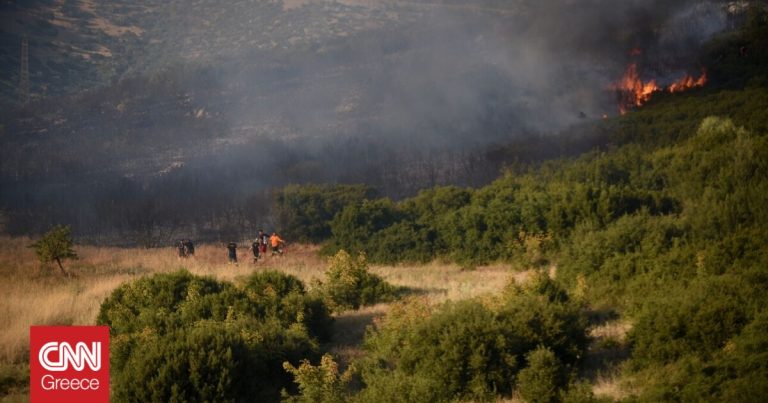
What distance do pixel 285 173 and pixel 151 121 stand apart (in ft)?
86.7

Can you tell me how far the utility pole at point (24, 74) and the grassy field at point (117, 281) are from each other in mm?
61907

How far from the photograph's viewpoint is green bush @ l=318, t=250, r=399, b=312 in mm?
20297

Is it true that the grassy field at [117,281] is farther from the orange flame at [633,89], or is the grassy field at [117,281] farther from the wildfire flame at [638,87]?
the orange flame at [633,89]

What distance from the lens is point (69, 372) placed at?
1275 cm

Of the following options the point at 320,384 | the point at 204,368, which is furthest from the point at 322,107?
the point at 320,384

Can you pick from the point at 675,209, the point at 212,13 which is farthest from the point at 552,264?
the point at 212,13

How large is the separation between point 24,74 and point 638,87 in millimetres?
76174

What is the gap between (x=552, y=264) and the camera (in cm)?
2502

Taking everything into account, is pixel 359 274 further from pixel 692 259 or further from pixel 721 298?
pixel 721 298

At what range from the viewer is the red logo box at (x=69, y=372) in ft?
41.4

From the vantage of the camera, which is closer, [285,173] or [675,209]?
[675,209]

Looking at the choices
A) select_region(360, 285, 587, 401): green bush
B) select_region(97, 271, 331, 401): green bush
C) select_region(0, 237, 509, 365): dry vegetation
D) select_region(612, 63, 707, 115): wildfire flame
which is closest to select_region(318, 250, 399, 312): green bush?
select_region(0, 237, 509, 365): dry vegetation

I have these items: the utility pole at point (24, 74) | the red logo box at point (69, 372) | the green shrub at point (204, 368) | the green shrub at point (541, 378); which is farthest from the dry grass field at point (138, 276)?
the utility pole at point (24, 74)

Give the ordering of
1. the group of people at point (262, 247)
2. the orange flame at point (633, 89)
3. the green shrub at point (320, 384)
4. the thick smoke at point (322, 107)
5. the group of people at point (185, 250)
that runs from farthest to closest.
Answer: the orange flame at point (633, 89) < the thick smoke at point (322, 107) < the group of people at point (185, 250) < the group of people at point (262, 247) < the green shrub at point (320, 384)
